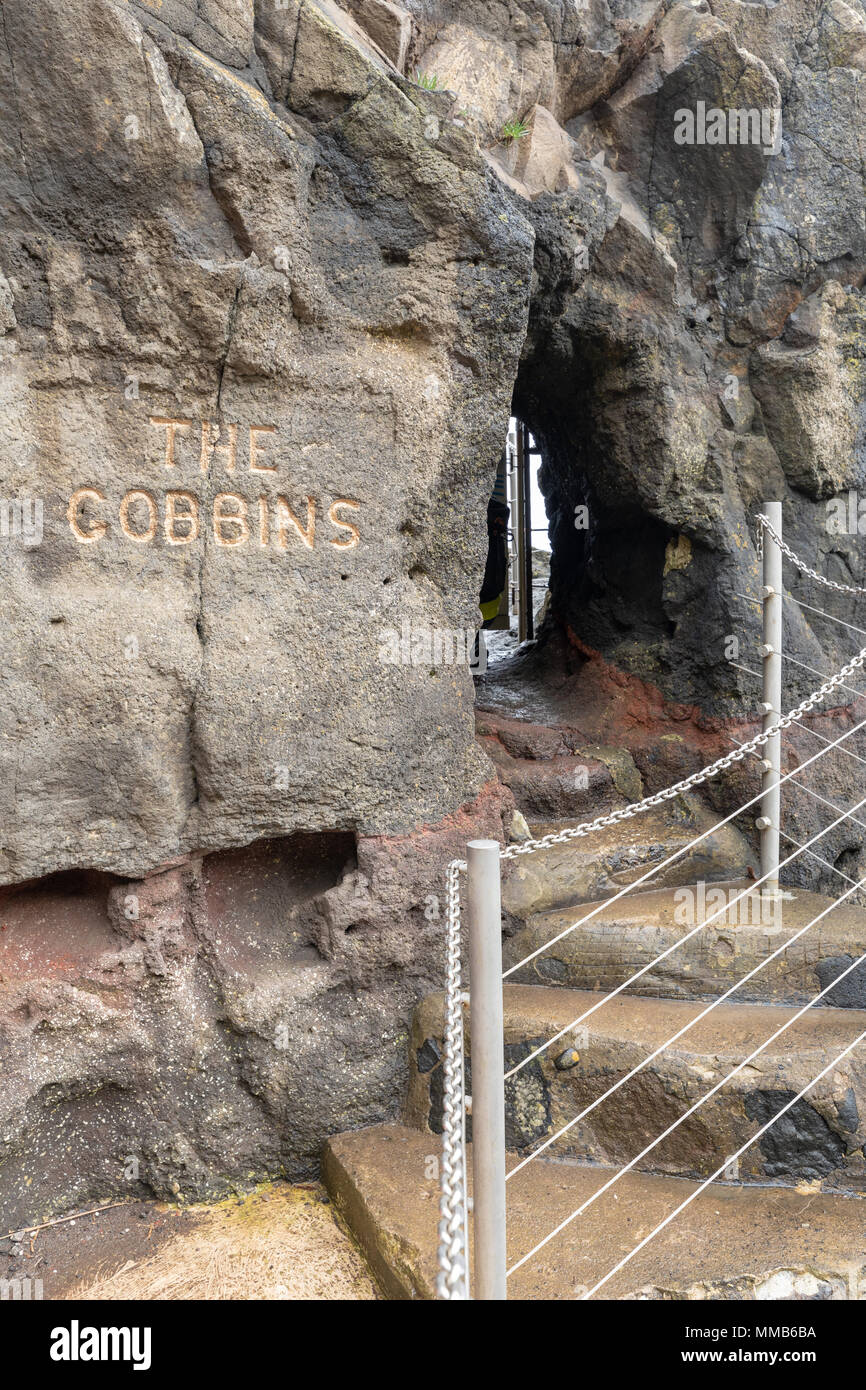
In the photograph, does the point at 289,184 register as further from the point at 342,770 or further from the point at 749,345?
the point at 749,345

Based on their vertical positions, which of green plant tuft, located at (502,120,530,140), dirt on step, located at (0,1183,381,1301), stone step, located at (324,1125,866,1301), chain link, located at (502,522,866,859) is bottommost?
dirt on step, located at (0,1183,381,1301)

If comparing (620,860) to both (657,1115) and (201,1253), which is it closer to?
(657,1115)

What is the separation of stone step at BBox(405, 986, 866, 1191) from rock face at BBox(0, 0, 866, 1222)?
19.1 inches

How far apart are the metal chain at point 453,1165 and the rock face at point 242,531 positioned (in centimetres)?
146

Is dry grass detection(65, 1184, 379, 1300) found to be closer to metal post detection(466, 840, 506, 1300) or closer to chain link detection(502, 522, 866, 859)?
metal post detection(466, 840, 506, 1300)

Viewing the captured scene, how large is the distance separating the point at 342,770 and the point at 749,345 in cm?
304

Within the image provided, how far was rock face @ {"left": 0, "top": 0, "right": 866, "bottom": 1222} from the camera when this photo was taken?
3033mm

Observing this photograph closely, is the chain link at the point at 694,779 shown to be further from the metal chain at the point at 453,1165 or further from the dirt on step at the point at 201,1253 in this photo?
the dirt on step at the point at 201,1253

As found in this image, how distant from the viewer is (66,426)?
309cm

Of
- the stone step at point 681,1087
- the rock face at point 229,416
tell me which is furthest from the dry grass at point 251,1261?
the rock face at point 229,416

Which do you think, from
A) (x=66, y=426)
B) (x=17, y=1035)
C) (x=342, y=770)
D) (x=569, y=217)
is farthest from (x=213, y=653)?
(x=569, y=217)

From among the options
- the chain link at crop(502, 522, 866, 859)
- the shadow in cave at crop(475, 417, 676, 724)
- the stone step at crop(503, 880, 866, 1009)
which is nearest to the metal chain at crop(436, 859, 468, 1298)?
the chain link at crop(502, 522, 866, 859)

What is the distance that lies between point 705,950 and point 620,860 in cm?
66

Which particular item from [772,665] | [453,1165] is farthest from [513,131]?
[453,1165]
